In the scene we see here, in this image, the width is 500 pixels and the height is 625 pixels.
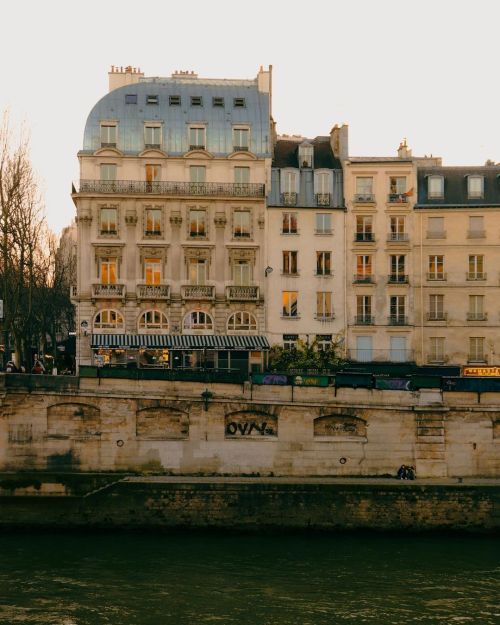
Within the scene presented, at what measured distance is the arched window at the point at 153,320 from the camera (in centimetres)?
5728

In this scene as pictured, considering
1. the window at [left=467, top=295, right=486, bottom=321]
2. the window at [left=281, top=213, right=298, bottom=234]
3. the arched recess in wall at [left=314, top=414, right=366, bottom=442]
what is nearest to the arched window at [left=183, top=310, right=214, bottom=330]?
the window at [left=281, top=213, right=298, bottom=234]

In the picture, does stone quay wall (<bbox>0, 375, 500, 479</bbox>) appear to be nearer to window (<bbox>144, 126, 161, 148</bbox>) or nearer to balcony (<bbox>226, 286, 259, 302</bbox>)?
balcony (<bbox>226, 286, 259, 302</bbox>)

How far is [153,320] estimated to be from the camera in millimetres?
57438

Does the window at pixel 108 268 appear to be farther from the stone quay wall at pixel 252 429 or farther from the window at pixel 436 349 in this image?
the window at pixel 436 349

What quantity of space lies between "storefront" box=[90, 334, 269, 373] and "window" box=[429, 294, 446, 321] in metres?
10.1

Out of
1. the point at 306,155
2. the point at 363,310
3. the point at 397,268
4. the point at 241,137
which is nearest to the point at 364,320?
the point at 363,310

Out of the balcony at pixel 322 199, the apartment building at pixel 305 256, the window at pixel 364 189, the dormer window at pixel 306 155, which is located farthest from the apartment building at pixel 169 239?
the window at pixel 364 189

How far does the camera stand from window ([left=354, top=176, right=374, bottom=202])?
5926 centimetres

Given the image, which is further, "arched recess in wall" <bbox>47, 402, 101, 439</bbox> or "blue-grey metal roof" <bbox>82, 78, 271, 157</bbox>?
"blue-grey metal roof" <bbox>82, 78, 271, 157</bbox>

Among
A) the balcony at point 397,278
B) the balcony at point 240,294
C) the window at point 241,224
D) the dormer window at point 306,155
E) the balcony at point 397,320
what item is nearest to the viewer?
the balcony at point 240,294

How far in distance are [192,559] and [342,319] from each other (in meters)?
26.1

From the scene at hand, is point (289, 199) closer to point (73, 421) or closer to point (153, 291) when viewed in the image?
point (153, 291)

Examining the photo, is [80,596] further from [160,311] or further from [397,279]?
[397,279]

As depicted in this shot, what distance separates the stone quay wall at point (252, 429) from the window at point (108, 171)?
1787 centimetres
